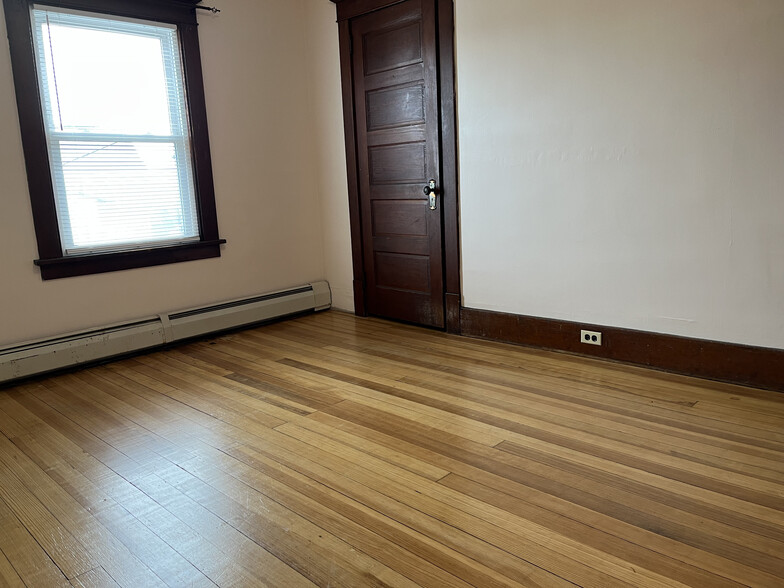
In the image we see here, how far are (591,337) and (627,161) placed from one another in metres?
1.08

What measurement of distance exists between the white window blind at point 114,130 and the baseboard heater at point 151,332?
58 cm

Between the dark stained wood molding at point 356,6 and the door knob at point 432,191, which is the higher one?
the dark stained wood molding at point 356,6

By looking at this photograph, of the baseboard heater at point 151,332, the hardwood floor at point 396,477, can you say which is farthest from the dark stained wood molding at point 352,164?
the hardwood floor at point 396,477

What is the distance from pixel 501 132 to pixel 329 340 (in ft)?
6.44

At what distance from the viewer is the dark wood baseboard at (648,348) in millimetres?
3230

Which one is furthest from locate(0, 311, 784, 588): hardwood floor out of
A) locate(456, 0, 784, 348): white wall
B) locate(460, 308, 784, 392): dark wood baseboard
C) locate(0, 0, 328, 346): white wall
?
locate(0, 0, 328, 346): white wall

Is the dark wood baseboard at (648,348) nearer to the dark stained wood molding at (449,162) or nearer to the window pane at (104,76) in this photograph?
the dark stained wood molding at (449,162)

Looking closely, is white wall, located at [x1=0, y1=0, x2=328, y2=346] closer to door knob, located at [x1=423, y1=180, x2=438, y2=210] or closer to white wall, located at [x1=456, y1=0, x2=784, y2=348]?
door knob, located at [x1=423, y1=180, x2=438, y2=210]

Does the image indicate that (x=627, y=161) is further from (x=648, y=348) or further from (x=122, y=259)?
(x=122, y=259)

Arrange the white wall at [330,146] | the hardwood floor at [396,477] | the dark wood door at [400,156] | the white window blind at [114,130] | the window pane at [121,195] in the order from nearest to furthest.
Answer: the hardwood floor at [396,477], the white window blind at [114,130], the window pane at [121,195], the dark wood door at [400,156], the white wall at [330,146]

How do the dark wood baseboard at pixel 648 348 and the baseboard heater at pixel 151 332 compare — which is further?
the baseboard heater at pixel 151 332

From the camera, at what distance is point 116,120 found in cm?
429

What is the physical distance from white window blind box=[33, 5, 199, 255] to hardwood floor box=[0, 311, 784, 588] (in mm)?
1152

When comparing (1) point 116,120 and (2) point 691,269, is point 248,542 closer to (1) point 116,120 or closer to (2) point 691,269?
(2) point 691,269
